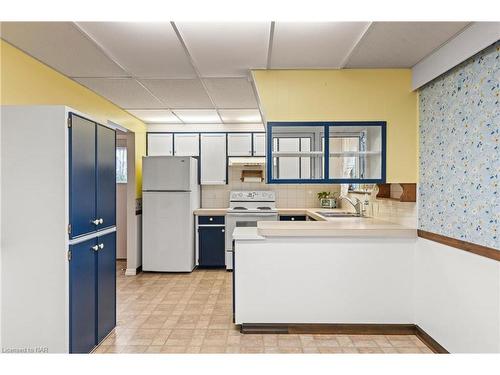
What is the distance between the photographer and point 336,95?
3436 millimetres

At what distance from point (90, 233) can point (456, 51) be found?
291cm

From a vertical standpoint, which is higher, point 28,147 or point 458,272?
point 28,147

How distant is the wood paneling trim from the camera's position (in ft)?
7.29

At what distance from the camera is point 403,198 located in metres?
3.40

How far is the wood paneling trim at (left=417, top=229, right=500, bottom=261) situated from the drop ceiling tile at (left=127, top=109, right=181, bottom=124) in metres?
3.71

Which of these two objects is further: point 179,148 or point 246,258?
point 179,148

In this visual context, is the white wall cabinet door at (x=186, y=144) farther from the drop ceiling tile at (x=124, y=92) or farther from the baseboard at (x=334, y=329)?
the baseboard at (x=334, y=329)

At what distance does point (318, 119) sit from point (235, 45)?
3.47 feet

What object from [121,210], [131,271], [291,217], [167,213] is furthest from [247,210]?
[121,210]

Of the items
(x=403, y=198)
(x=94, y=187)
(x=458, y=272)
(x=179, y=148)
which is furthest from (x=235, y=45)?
(x=179, y=148)

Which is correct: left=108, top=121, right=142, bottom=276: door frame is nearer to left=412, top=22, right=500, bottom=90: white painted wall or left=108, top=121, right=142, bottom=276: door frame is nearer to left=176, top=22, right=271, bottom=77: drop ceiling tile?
left=176, top=22, right=271, bottom=77: drop ceiling tile

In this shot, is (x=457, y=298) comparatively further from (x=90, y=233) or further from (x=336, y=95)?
(x=90, y=233)
